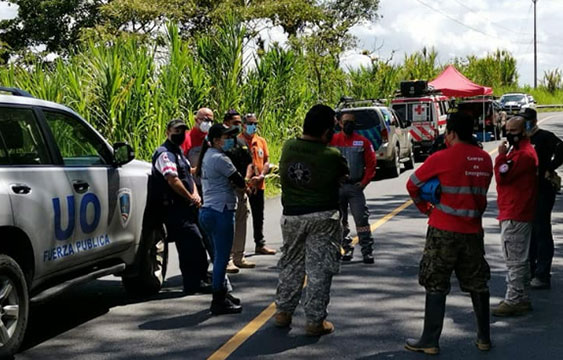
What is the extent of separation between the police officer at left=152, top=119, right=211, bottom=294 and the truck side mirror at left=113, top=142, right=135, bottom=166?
1.16 feet

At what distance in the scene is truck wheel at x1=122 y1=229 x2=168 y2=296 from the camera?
27.1 feet

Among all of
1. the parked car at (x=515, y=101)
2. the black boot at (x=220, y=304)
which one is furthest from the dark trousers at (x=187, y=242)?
the parked car at (x=515, y=101)

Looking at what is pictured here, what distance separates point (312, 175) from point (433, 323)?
148 cm

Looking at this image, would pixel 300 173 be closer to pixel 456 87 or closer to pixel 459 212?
pixel 459 212

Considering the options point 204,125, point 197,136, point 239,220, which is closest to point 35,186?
point 204,125

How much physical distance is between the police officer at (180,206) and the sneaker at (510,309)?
284cm

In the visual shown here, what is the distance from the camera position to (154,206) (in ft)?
27.5

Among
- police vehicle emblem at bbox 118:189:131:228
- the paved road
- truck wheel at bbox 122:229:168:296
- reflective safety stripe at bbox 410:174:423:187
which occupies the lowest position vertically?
the paved road

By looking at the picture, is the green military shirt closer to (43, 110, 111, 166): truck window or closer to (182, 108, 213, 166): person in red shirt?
(43, 110, 111, 166): truck window

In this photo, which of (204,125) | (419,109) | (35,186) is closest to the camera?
(35,186)

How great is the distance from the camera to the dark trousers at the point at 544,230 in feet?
27.2

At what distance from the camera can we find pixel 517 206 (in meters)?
7.34

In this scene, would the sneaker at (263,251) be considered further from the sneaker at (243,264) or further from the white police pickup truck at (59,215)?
the white police pickup truck at (59,215)

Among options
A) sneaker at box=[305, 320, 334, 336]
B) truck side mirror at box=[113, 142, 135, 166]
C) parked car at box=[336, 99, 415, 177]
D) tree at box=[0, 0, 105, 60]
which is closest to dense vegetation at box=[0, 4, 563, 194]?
parked car at box=[336, 99, 415, 177]
